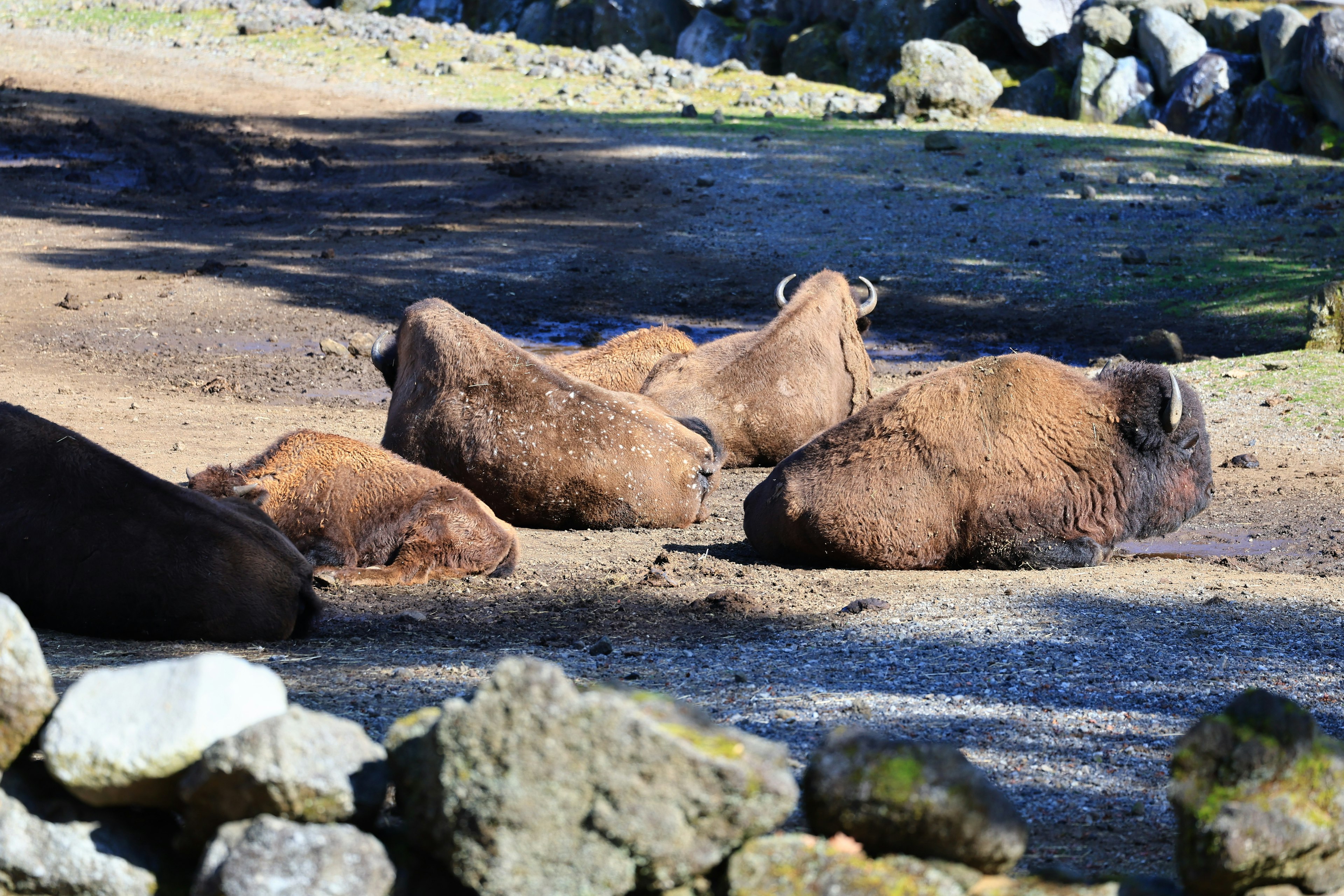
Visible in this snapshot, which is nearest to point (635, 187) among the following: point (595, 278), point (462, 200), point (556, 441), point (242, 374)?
point (462, 200)

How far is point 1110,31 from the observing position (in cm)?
2936

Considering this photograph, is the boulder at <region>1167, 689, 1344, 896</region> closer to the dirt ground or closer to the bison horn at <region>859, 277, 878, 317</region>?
the dirt ground

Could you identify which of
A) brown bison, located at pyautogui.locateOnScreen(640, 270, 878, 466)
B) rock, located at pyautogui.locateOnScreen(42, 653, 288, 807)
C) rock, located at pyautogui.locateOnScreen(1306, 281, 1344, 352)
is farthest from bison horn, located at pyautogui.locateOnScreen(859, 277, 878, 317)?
rock, located at pyautogui.locateOnScreen(42, 653, 288, 807)

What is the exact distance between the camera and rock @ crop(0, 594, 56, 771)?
11.6 ft

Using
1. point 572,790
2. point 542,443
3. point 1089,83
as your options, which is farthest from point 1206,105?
point 572,790

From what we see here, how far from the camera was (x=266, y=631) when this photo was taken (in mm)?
6281

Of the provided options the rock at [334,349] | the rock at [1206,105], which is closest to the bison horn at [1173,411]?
the rock at [334,349]

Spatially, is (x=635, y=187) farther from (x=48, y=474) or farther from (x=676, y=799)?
(x=676, y=799)

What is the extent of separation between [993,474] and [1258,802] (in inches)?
188

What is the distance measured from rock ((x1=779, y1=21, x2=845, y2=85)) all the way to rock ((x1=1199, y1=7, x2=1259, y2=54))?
830 cm

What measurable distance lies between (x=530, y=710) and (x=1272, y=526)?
23.3 feet

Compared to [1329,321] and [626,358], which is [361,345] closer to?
[626,358]

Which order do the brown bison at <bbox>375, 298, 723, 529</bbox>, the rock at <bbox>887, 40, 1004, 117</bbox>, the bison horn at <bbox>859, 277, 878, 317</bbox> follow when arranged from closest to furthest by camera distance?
the brown bison at <bbox>375, 298, 723, 529</bbox> < the bison horn at <bbox>859, 277, 878, 317</bbox> < the rock at <bbox>887, 40, 1004, 117</bbox>

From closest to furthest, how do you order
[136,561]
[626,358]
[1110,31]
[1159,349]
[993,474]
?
[136,561]
[993,474]
[626,358]
[1159,349]
[1110,31]
